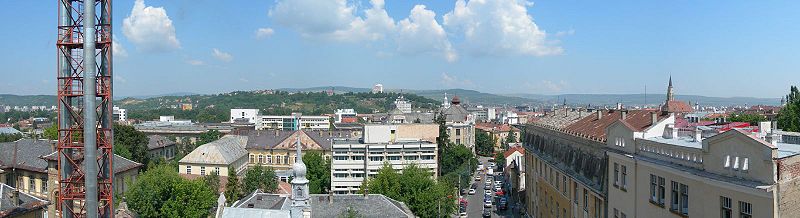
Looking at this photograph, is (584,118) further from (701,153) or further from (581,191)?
(701,153)

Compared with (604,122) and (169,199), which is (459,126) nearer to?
(169,199)

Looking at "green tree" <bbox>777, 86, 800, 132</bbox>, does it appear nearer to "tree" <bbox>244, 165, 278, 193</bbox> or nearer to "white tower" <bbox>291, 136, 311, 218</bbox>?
"tree" <bbox>244, 165, 278, 193</bbox>

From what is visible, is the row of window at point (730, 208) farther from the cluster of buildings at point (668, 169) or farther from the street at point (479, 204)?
the street at point (479, 204)

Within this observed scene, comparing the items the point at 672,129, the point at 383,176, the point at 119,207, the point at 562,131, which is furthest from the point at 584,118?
the point at 119,207

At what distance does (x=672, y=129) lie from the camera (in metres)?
22.3

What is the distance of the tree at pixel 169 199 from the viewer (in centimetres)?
4544

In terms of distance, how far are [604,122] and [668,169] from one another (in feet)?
44.0

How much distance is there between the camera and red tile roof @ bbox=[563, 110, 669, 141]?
86.3ft

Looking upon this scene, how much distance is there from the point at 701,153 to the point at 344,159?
4833 centimetres

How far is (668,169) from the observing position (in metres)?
19.3

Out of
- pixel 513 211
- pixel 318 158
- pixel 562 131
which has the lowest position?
pixel 513 211

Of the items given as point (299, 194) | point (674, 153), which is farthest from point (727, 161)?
point (299, 194)

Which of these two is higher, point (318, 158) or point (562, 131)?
point (562, 131)

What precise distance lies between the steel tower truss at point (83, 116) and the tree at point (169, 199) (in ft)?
53.6
